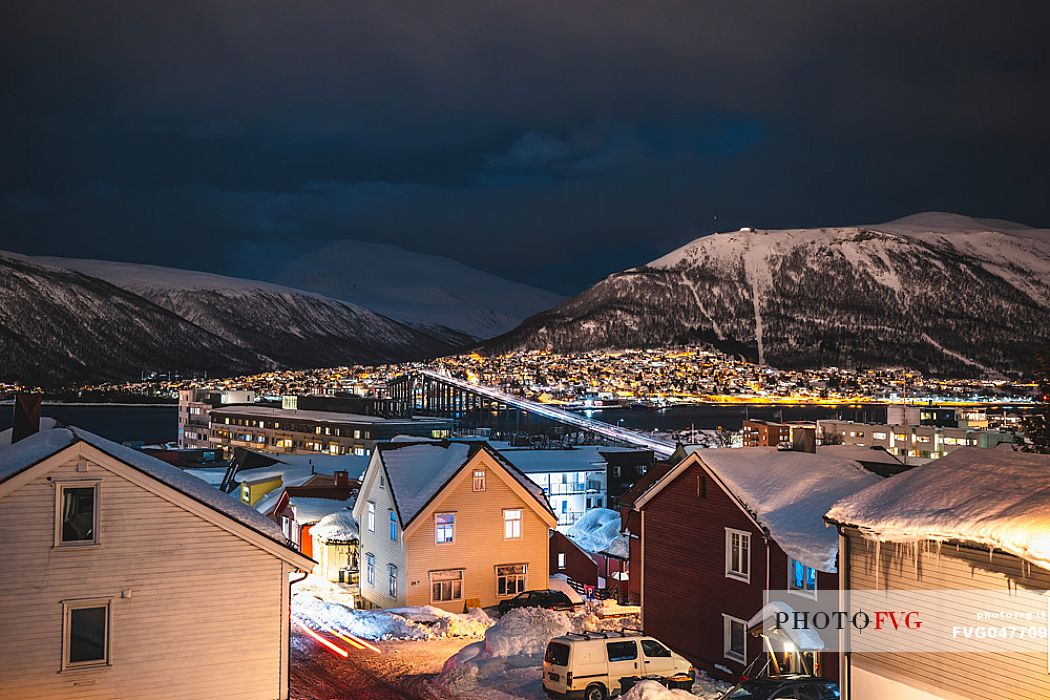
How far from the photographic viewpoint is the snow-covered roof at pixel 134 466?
16406mm

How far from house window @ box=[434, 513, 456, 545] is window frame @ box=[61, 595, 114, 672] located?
16.1 meters

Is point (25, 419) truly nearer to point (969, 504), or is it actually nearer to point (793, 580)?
point (793, 580)

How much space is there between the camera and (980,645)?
42.8 ft

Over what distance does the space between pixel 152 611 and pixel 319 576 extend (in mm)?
21698

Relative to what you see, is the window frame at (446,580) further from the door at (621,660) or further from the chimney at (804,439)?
the door at (621,660)

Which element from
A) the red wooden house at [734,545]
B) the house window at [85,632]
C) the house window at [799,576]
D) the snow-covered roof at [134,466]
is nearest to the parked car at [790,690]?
the red wooden house at [734,545]

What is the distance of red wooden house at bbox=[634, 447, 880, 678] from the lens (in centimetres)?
2122

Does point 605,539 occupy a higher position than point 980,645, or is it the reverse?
point 980,645

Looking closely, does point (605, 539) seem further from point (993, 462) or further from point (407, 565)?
point (993, 462)

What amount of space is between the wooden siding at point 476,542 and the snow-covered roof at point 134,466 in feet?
45.8

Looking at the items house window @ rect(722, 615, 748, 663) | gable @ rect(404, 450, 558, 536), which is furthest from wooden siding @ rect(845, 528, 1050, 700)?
gable @ rect(404, 450, 558, 536)

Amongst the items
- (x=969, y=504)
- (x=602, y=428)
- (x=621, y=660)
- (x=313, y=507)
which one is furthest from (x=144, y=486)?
(x=602, y=428)

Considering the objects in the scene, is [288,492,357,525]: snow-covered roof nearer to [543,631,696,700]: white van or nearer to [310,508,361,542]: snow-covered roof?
[310,508,361,542]: snow-covered roof

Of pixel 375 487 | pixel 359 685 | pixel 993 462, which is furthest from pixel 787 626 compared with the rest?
pixel 375 487
